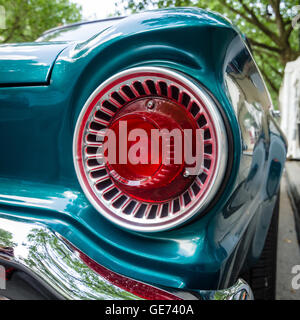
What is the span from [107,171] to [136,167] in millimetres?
103

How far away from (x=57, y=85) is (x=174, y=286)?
0.77m

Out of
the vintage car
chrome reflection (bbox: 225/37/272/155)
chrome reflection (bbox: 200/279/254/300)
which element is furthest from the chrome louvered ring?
chrome reflection (bbox: 200/279/254/300)

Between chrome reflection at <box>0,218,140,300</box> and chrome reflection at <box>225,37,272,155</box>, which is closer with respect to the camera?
chrome reflection at <box>0,218,140,300</box>

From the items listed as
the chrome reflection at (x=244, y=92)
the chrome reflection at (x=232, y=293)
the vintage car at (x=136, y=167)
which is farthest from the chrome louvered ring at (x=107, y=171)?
the chrome reflection at (x=232, y=293)

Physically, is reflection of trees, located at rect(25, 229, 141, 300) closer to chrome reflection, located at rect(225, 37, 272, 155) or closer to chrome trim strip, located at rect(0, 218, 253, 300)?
chrome trim strip, located at rect(0, 218, 253, 300)

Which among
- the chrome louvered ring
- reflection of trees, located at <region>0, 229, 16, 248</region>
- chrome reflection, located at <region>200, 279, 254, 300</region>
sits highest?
the chrome louvered ring

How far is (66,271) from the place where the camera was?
3.07 ft

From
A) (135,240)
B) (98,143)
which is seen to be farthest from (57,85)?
(135,240)

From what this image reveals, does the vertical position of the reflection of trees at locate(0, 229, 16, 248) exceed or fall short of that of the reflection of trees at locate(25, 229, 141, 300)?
it exceeds it

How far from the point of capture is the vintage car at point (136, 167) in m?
0.95

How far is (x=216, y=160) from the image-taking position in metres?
0.95

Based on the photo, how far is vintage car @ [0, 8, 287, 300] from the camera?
95cm
